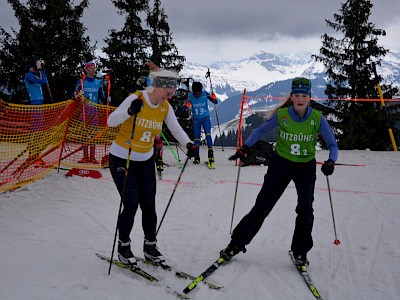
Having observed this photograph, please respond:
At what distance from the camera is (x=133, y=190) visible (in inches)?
145

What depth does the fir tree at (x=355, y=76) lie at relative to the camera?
68.0 ft

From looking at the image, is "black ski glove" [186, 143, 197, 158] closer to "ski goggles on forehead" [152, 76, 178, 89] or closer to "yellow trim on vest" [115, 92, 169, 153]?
"yellow trim on vest" [115, 92, 169, 153]

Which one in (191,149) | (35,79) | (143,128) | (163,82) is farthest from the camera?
(35,79)

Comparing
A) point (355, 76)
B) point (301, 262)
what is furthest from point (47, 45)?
point (301, 262)

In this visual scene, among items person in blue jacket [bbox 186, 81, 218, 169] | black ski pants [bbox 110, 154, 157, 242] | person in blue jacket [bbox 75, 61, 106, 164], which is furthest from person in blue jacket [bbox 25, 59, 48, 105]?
black ski pants [bbox 110, 154, 157, 242]

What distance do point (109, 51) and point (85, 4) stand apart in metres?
2.77

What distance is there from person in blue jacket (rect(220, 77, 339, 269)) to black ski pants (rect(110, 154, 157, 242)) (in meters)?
1.03

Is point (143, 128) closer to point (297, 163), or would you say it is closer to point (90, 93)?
point (297, 163)

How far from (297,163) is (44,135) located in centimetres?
581

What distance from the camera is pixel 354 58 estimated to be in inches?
859

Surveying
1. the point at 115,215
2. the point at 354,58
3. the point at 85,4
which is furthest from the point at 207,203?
the point at 354,58

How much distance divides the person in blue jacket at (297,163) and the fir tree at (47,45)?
15730mm

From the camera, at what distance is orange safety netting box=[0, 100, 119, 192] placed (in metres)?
7.11

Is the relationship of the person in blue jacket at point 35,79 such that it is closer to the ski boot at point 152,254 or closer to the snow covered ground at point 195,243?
the snow covered ground at point 195,243
